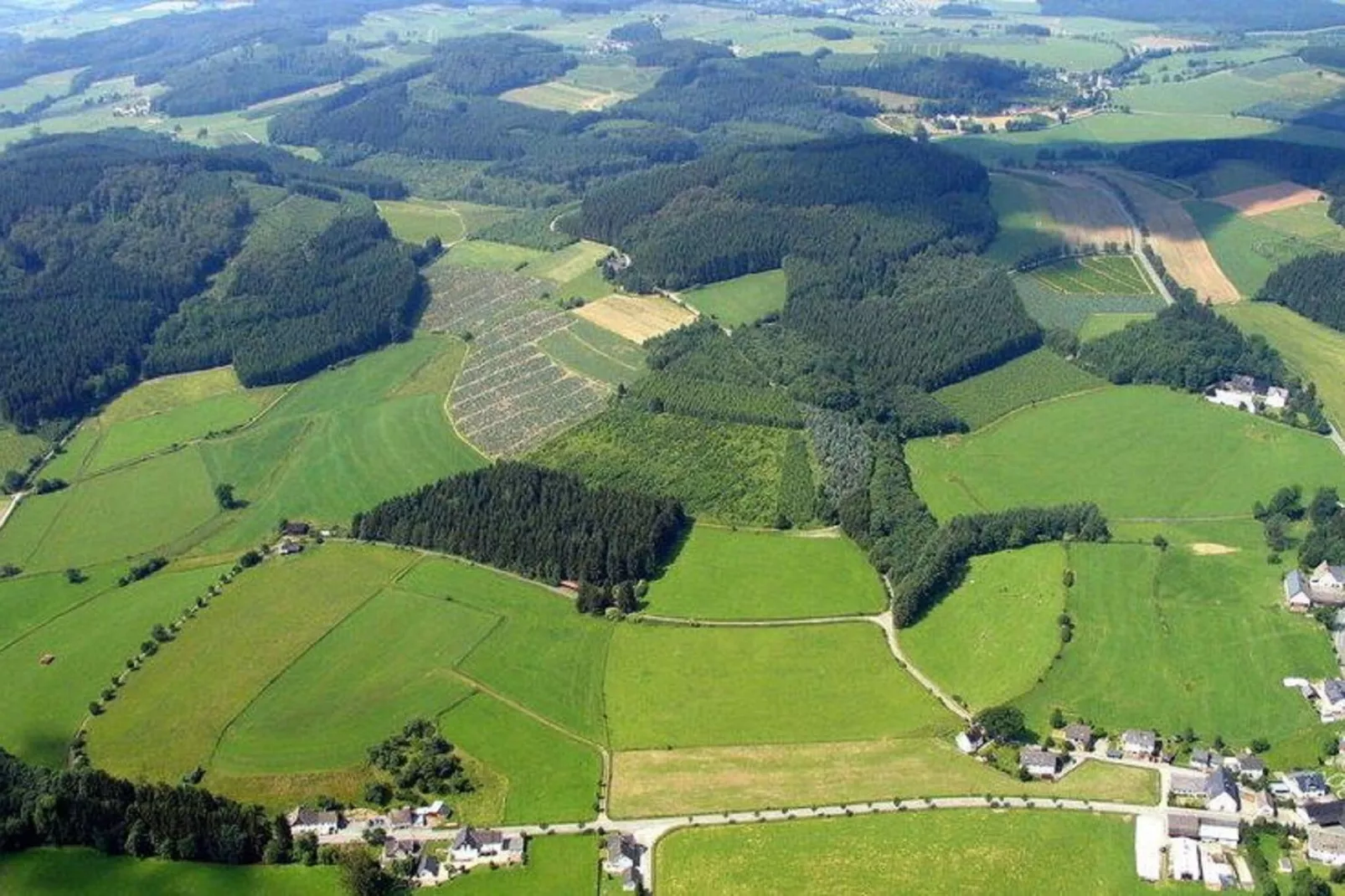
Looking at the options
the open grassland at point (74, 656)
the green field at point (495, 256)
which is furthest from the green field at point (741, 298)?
the open grassland at point (74, 656)

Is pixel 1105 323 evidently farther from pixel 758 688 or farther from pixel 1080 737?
pixel 758 688

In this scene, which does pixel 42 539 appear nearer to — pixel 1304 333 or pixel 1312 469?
pixel 1312 469

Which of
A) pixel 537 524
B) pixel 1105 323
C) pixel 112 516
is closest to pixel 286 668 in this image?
pixel 537 524

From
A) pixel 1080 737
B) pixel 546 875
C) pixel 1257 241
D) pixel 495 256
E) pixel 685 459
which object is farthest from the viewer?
pixel 495 256

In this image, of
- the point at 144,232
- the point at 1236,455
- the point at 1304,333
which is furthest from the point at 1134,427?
the point at 144,232

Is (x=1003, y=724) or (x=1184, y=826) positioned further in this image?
(x=1003, y=724)

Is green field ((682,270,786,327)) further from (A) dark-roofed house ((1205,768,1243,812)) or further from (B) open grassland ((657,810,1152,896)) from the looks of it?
(A) dark-roofed house ((1205,768,1243,812))

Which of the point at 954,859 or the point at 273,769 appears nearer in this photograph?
the point at 954,859
